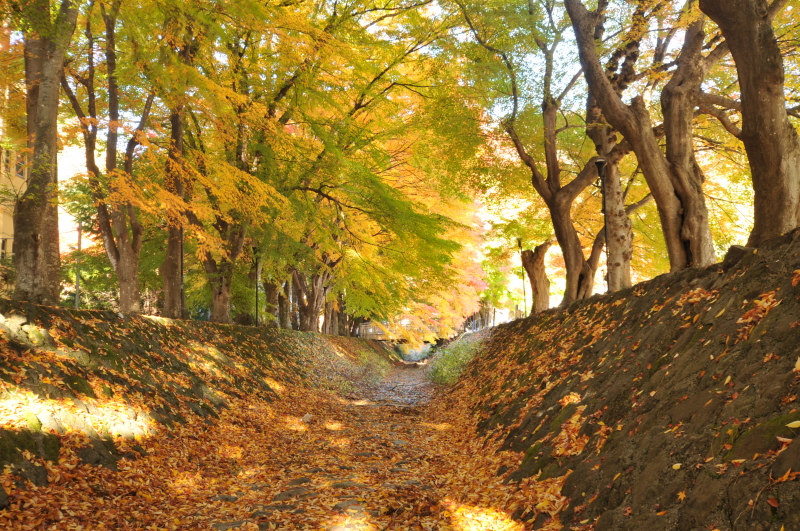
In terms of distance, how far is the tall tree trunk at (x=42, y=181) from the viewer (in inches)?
289

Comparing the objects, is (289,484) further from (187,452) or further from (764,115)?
(764,115)

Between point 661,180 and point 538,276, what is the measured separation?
1007cm

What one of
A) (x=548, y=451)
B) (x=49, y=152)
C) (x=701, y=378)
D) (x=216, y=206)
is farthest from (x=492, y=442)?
(x=216, y=206)

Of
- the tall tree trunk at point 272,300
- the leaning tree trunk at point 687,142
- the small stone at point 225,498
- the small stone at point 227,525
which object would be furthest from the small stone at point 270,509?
the tall tree trunk at point 272,300

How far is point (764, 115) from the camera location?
6.40m

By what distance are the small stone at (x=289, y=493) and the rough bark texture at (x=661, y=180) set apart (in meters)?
6.87

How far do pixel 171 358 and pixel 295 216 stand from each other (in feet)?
19.8

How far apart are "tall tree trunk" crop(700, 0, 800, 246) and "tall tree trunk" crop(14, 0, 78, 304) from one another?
8240 millimetres

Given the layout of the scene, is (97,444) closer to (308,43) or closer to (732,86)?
(308,43)

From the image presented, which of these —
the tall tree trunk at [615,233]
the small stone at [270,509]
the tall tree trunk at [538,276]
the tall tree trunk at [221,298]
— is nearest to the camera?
the small stone at [270,509]

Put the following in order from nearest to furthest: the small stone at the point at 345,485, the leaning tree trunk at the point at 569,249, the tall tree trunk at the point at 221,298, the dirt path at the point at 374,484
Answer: the dirt path at the point at 374,484, the small stone at the point at 345,485, the leaning tree trunk at the point at 569,249, the tall tree trunk at the point at 221,298

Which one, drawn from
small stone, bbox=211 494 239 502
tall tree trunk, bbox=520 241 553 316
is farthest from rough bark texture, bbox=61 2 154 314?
tall tree trunk, bbox=520 241 553 316

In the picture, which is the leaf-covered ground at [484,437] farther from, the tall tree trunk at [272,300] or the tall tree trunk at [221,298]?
the tall tree trunk at [272,300]

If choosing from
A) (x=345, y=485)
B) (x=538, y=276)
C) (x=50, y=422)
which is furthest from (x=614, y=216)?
(x=50, y=422)
